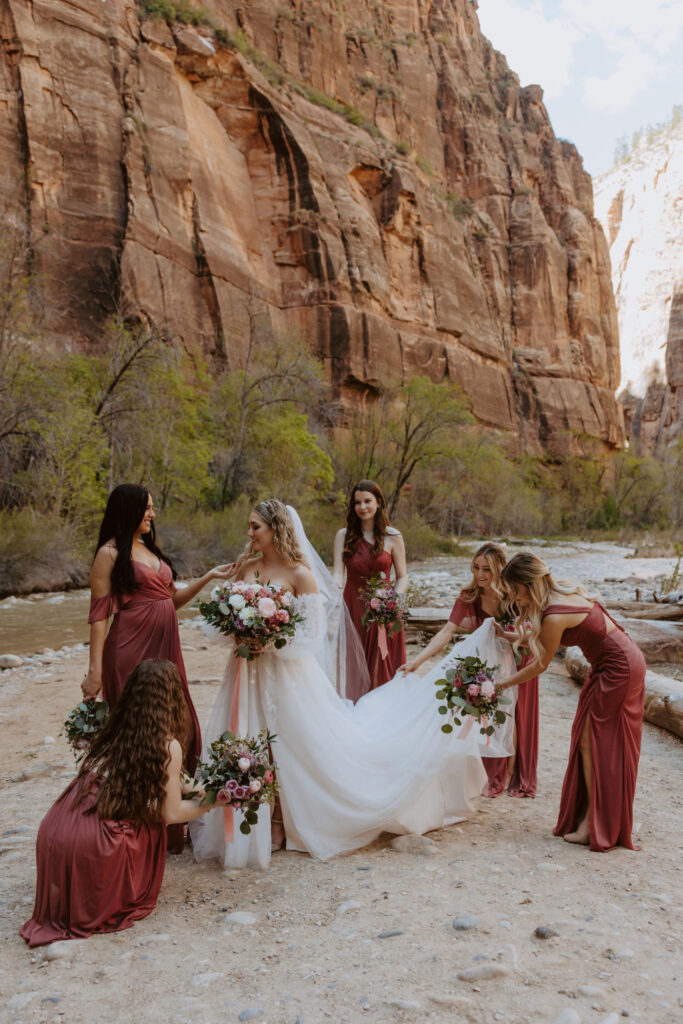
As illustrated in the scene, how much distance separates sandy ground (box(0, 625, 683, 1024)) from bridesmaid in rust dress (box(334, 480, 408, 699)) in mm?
1928

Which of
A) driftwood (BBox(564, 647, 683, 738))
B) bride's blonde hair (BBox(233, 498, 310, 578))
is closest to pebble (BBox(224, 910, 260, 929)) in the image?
bride's blonde hair (BBox(233, 498, 310, 578))

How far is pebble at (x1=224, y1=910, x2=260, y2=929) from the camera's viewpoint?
330cm

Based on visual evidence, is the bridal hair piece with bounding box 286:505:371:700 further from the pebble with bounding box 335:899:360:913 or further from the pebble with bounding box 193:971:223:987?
the pebble with bounding box 193:971:223:987

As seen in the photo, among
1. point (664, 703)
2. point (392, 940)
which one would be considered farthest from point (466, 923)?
point (664, 703)

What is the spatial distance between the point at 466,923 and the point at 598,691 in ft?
5.03

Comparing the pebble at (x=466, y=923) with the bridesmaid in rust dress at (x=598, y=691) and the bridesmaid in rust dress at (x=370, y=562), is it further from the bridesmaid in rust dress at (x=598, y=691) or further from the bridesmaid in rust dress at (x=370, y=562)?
the bridesmaid in rust dress at (x=370, y=562)

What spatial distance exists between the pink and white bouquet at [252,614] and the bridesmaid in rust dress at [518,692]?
4.39 ft

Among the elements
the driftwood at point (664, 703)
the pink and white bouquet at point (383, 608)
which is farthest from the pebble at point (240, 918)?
the driftwood at point (664, 703)

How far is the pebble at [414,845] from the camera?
160 inches

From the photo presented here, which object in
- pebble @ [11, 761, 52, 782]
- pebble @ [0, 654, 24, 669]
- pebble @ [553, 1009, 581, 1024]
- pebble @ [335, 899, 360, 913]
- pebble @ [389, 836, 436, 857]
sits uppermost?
pebble @ [553, 1009, 581, 1024]

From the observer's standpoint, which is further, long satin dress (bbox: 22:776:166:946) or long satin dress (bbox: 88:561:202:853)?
long satin dress (bbox: 88:561:202:853)

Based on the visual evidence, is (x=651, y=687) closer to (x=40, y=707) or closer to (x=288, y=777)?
(x=288, y=777)

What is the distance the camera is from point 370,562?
648cm

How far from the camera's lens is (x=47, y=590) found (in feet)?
55.4
